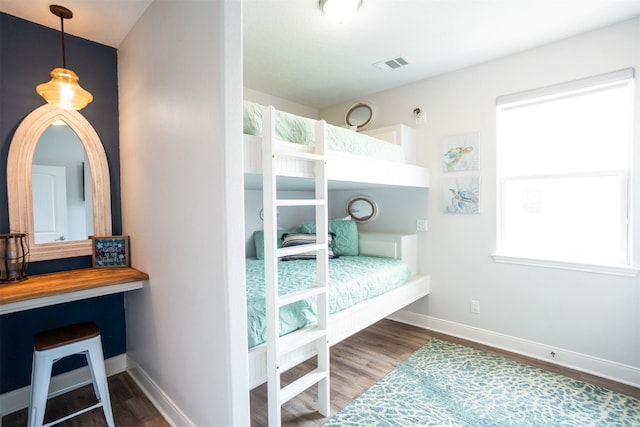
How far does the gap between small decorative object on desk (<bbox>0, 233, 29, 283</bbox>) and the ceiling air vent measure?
295 centimetres

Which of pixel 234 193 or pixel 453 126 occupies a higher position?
pixel 453 126

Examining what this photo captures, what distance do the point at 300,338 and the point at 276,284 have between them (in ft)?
1.30

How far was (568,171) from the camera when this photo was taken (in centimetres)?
247

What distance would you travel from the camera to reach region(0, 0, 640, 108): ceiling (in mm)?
1913

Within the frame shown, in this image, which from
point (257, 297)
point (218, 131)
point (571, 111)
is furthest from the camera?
point (571, 111)

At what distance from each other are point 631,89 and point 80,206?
405 cm

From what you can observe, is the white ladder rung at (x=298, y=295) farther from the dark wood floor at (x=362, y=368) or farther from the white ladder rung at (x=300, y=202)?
the dark wood floor at (x=362, y=368)

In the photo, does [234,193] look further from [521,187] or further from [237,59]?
[521,187]

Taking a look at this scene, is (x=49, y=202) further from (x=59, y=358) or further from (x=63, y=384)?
(x=63, y=384)

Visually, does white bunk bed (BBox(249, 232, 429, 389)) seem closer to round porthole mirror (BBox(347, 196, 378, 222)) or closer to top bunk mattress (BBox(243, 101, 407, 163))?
round porthole mirror (BBox(347, 196, 378, 222))

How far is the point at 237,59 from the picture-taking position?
1341 mm

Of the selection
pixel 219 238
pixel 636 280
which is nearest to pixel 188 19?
pixel 219 238

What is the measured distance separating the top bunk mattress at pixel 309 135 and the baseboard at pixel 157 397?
164 centimetres

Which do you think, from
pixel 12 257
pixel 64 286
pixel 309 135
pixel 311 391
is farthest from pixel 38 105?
pixel 311 391
